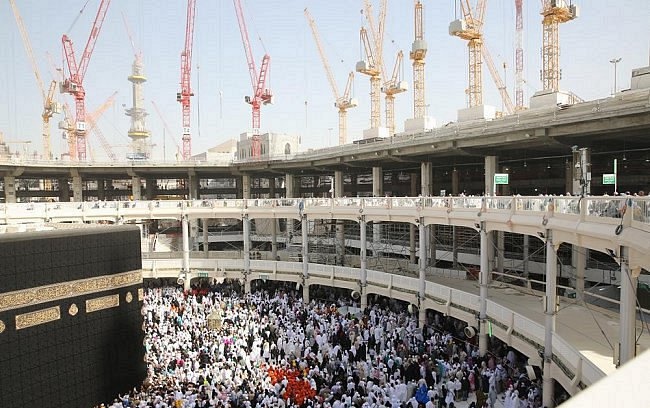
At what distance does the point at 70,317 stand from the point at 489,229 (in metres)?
15.8

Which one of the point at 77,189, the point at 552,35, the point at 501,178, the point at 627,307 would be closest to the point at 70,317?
the point at 627,307

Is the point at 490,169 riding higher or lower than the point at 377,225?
higher

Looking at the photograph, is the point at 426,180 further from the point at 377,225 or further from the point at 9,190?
the point at 9,190

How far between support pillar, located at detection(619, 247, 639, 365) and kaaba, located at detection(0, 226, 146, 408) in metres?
16.2

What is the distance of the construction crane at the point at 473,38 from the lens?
49928 mm

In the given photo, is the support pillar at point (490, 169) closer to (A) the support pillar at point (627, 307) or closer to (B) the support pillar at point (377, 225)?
(B) the support pillar at point (377, 225)

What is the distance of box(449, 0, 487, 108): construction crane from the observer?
4993 centimetres

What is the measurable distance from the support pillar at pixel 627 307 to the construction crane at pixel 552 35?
137ft

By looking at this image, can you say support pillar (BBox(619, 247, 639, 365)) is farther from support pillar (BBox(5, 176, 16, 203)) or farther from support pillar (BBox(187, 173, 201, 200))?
support pillar (BBox(5, 176, 16, 203))

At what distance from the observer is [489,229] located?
18.7m

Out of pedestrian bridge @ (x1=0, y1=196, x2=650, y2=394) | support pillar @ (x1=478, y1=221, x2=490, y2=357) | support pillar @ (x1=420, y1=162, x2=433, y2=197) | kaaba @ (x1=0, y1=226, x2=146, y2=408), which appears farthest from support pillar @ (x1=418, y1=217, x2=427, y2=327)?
kaaba @ (x1=0, y1=226, x2=146, y2=408)

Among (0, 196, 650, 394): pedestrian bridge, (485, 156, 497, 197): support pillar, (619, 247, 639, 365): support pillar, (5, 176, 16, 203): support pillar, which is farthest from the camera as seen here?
(5, 176, 16, 203): support pillar

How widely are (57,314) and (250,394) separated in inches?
275

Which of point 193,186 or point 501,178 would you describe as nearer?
point 501,178
